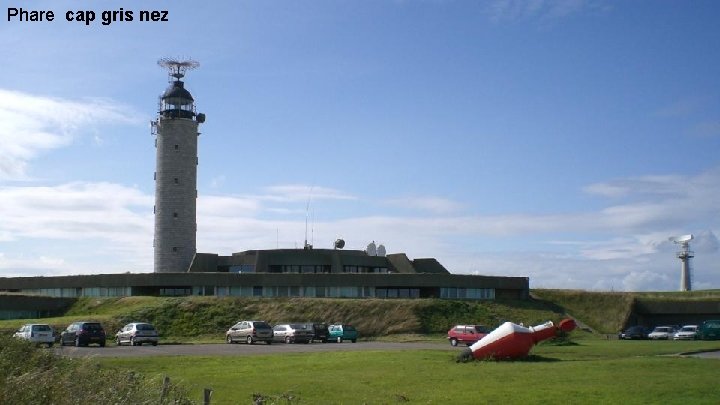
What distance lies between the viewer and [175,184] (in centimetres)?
8131

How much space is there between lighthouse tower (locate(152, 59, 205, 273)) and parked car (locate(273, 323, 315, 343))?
29.9m

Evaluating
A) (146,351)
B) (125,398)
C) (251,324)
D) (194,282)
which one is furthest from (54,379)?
(194,282)

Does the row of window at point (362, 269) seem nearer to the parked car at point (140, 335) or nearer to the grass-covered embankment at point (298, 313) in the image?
the grass-covered embankment at point (298, 313)

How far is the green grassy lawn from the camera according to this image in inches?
836

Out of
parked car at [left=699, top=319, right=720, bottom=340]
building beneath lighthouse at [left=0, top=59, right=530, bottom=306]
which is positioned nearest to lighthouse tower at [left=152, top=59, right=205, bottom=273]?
building beneath lighthouse at [left=0, top=59, right=530, bottom=306]

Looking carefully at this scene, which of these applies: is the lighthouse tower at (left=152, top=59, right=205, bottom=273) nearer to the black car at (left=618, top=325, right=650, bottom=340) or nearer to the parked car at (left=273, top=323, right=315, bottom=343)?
the parked car at (left=273, top=323, right=315, bottom=343)

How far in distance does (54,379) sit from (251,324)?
120ft

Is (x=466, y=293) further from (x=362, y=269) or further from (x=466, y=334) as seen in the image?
(x=466, y=334)

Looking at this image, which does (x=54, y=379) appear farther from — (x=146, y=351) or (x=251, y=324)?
(x=251, y=324)

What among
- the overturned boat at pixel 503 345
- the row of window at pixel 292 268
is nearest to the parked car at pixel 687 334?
the overturned boat at pixel 503 345

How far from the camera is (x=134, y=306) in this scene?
64.8 metres

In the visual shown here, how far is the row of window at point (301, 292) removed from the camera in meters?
69.9

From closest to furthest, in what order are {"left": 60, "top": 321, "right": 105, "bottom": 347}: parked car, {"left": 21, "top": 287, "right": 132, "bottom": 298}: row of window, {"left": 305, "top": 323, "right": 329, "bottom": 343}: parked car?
{"left": 60, "top": 321, "right": 105, "bottom": 347}: parked car < {"left": 305, "top": 323, "right": 329, "bottom": 343}: parked car < {"left": 21, "top": 287, "right": 132, "bottom": 298}: row of window

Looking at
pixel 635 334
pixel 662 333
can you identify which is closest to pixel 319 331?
pixel 635 334
